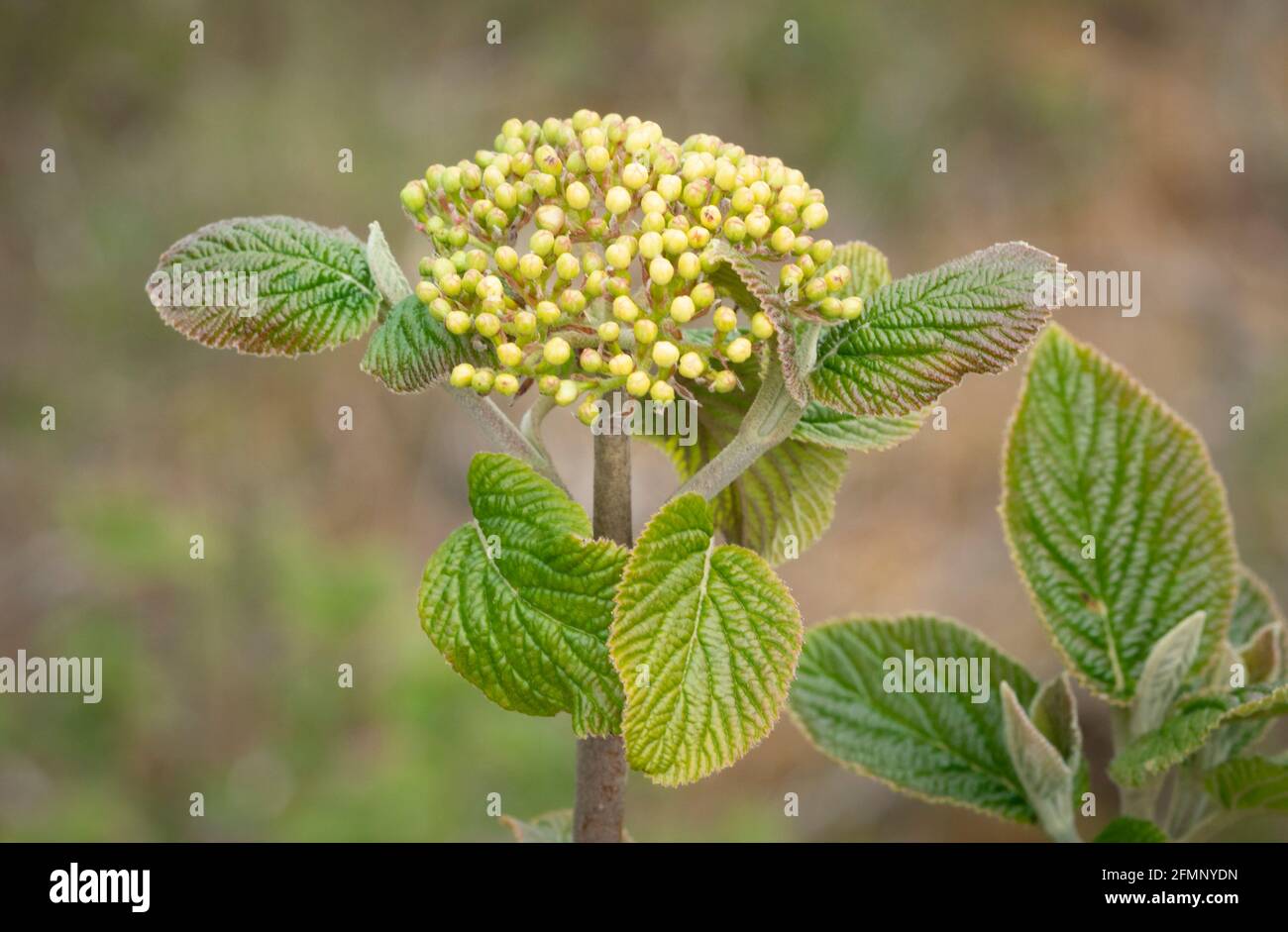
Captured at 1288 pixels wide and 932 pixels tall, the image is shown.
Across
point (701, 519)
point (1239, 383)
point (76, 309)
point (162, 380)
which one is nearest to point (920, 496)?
point (1239, 383)

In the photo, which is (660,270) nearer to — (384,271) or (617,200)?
(617,200)

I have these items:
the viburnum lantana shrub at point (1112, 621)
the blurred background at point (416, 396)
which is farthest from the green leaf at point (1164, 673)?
the blurred background at point (416, 396)

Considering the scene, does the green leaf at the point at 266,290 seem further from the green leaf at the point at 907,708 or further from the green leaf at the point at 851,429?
the green leaf at the point at 907,708

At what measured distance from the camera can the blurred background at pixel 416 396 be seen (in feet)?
7.63

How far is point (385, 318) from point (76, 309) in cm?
319

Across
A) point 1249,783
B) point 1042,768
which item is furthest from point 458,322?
point 1249,783

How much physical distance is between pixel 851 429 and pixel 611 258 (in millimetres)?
227

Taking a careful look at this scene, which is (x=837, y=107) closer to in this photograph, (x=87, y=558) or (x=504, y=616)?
(x=87, y=558)

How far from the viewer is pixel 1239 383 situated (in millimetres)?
3584

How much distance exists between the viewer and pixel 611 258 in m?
0.61
